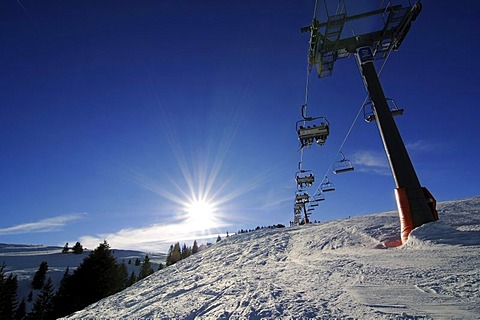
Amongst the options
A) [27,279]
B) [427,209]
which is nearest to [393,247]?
[427,209]

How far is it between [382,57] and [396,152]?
5187 mm

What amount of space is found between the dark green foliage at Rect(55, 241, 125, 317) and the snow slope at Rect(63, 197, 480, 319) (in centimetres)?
2853

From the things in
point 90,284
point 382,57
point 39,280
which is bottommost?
point 39,280

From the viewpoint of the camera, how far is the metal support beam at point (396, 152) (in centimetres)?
831

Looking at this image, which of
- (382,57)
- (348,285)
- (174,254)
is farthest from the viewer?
(174,254)

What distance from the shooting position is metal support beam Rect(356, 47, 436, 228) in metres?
8.31

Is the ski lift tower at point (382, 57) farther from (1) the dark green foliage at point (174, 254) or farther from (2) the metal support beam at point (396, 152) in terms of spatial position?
(1) the dark green foliage at point (174, 254)

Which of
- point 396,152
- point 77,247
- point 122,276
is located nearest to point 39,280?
point 77,247

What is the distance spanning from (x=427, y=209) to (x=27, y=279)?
141578mm

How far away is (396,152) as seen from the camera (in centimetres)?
934

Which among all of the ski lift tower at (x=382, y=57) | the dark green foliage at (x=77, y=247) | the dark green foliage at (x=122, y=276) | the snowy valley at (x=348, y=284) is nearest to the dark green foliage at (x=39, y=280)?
the dark green foliage at (x=77, y=247)

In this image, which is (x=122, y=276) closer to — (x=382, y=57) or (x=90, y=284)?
(x=90, y=284)

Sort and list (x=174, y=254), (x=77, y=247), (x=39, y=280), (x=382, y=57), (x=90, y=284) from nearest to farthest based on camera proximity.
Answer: (x=382, y=57)
(x=90, y=284)
(x=39, y=280)
(x=174, y=254)
(x=77, y=247)

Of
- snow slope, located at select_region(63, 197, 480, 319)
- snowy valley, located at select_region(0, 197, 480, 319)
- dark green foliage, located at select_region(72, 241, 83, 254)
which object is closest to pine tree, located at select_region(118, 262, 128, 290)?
snowy valley, located at select_region(0, 197, 480, 319)
